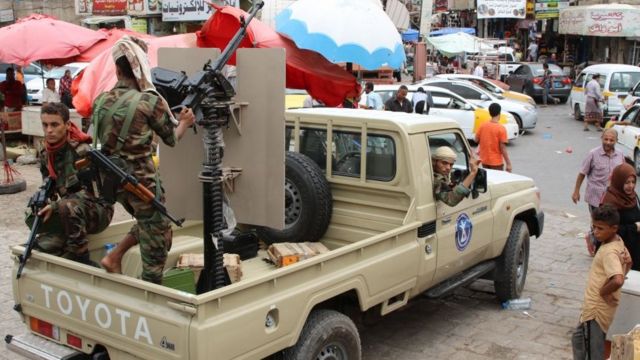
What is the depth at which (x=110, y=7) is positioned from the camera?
28.9 meters

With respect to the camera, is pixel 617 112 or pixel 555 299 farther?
pixel 617 112

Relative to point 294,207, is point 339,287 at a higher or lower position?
lower

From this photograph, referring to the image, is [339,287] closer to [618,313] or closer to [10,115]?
[618,313]

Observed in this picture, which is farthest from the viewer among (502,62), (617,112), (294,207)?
(502,62)

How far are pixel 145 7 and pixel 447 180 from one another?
23889mm

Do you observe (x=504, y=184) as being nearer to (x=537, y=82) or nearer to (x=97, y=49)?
(x=97, y=49)

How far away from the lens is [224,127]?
4.47m

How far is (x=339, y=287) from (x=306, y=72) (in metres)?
4.10

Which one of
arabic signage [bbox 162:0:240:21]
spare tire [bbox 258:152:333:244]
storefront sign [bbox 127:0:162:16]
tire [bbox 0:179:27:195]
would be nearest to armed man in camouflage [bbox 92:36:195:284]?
spare tire [bbox 258:152:333:244]

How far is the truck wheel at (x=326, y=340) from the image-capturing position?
4150 mm

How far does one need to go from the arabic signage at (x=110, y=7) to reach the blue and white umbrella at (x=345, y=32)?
22.0 m

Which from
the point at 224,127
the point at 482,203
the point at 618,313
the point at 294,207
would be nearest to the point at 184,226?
the point at 294,207

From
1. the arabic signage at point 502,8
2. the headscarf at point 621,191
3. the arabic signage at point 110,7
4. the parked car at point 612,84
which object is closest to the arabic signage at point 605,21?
the arabic signage at point 502,8

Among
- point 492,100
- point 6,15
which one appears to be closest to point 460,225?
point 492,100
